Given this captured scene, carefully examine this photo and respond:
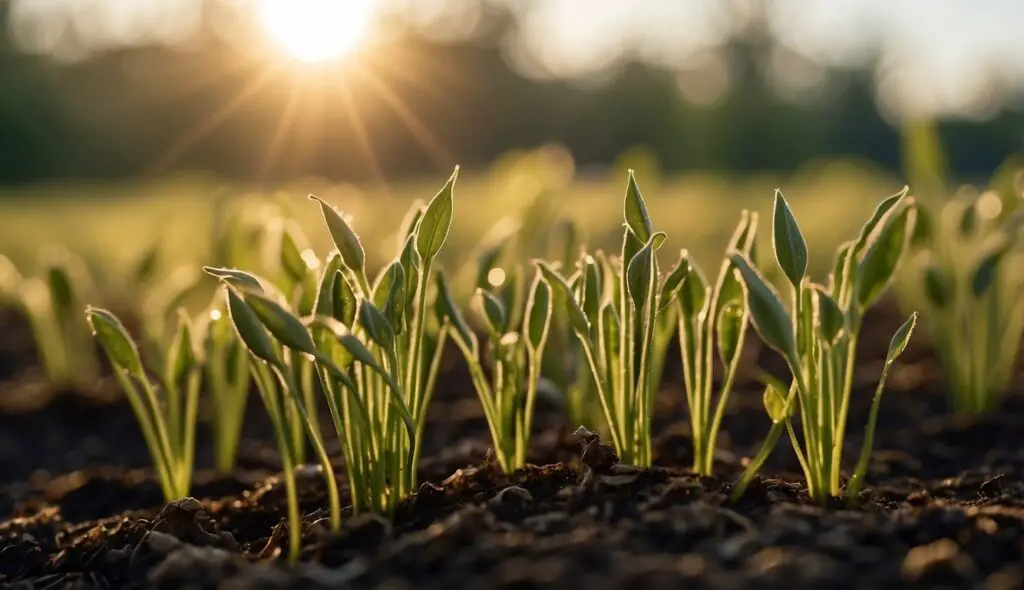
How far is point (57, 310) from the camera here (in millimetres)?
2883

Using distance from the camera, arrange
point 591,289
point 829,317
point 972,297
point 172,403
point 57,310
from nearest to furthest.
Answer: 1. point 829,317
2. point 591,289
3. point 172,403
4. point 972,297
5. point 57,310

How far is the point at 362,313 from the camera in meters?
1.32

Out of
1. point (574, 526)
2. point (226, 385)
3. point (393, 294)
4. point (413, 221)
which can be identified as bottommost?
point (574, 526)

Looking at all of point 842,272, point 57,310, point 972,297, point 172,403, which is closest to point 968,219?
point 972,297

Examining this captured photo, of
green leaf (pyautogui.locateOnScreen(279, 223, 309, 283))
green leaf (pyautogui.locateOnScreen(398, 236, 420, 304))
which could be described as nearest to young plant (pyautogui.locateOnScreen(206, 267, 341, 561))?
green leaf (pyautogui.locateOnScreen(398, 236, 420, 304))

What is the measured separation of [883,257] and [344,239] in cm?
81

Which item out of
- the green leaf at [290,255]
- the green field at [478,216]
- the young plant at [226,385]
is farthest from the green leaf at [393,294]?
the green field at [478,216]

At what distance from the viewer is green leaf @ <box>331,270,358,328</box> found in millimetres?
1468

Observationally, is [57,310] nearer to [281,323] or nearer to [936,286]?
[281,323]

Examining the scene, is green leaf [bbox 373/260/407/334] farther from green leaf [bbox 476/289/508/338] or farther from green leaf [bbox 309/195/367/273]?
green leaf [bbox 476/289/508/338]

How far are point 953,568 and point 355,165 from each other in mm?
26969

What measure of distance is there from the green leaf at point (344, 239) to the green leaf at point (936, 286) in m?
1.59

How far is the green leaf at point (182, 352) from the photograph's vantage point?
1.85 m

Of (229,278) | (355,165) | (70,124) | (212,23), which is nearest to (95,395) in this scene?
(229,278)
